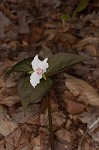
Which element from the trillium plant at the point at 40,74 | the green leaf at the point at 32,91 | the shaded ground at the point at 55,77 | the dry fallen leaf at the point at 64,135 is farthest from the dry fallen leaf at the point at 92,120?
the green leaf at the point at 32,91

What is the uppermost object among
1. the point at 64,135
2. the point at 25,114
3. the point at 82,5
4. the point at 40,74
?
the point at 82,5

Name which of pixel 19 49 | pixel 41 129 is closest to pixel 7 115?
pixel 41 129

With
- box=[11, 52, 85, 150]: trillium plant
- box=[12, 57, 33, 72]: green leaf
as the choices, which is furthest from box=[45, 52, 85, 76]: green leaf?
box=[12, 57, 33, 72]: green leaf

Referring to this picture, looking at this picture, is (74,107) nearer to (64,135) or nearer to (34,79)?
(64,135)

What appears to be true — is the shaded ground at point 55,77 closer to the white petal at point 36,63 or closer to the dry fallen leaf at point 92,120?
the dry fallen leaf at point 92,120

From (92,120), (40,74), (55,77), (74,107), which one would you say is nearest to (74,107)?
(74,107)

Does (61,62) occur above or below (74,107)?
above
